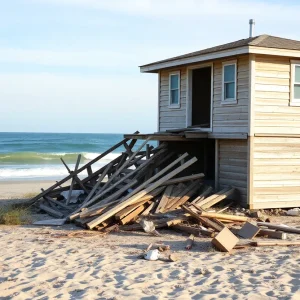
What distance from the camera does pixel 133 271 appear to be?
10633 mm

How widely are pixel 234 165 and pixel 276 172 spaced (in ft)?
3.99

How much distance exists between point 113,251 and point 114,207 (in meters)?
2.74

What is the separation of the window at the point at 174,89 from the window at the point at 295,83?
4.15 meters

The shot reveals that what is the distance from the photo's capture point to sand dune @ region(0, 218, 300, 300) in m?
9.34

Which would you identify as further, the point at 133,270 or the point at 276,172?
the point at 276,172

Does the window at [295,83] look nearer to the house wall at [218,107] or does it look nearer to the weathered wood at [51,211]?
the house wall at [218,107]

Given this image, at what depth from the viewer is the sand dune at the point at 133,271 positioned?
30.7ft

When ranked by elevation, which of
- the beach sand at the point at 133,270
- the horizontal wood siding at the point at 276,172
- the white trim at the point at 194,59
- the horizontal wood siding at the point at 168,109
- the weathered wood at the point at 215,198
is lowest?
the beach sand at the point at 133,270

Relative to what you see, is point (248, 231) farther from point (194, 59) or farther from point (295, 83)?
point (194, 59)

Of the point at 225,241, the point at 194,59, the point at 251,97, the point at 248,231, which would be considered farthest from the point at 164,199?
the point at 194,59

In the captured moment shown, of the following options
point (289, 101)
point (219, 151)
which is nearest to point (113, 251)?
point (219, 151)

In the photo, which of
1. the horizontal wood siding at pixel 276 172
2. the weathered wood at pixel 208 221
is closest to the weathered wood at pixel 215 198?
the horizontal wood siding at pixel 276 172

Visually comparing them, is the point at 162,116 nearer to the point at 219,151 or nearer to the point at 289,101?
the point at 219,151

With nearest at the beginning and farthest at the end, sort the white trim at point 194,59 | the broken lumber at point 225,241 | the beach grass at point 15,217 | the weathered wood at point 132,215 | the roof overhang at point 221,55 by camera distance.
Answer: the broken lumber at point 225,241, the weathered wood at point 132,215, the beach grass at point 15,217, the roof overhang at point 221,55, the white trim at point 194,59
